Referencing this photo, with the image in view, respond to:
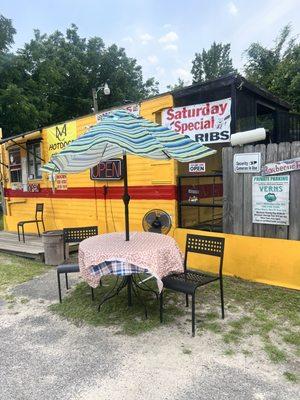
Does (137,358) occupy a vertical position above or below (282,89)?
below

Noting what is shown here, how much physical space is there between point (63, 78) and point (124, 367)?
23.4m

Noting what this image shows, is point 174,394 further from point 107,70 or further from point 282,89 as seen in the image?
point 107,70

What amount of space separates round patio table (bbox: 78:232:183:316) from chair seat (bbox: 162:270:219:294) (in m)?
0.11

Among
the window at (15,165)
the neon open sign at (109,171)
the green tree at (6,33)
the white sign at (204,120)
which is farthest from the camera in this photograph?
the green tree at (6,33)

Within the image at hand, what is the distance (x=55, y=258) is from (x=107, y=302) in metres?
2.57

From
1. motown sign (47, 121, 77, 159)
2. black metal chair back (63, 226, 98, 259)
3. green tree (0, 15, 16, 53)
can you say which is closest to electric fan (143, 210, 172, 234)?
black metal chair back (63, 226, 98, 259)

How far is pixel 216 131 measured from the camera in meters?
5.81

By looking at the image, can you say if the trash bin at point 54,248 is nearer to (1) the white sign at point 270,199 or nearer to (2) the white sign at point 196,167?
(2) the white sign at point 196,167

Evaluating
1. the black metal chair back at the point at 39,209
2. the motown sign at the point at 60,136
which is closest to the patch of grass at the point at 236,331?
the motown sign at the point at 60,136

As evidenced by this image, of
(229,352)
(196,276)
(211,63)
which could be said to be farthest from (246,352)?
(211,63)

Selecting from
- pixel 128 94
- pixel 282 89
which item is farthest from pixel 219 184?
pixel 128 94

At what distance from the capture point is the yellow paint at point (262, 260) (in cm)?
483

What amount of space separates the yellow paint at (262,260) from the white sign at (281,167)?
99 cm

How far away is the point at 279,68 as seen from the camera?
14.3 m
